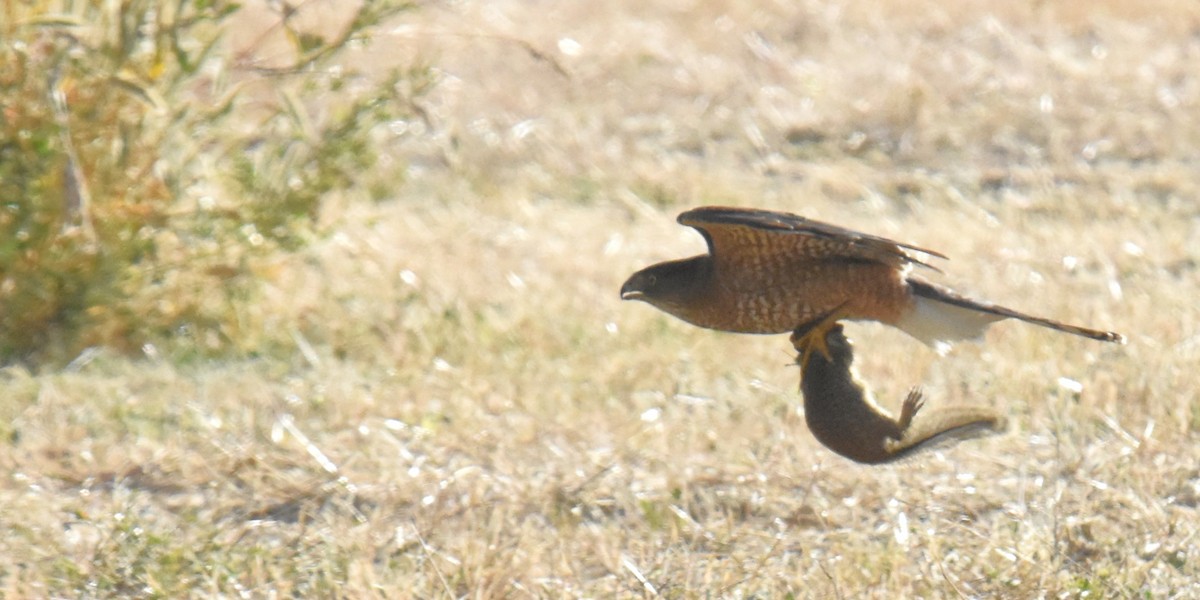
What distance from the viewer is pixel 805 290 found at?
3.65 meters

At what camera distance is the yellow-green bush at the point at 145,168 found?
4852 mm

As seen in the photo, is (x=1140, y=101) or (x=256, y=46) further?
(x=1140, y=101)

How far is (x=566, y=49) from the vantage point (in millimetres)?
9680

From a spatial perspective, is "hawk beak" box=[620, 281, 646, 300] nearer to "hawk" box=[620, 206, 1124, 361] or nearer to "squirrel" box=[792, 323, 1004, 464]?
"hawk" box=[620, 206, 1124, 361]

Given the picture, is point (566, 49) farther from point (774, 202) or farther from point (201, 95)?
point (201, 95)

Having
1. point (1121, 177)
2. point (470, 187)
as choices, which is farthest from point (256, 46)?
point (1121, 177)

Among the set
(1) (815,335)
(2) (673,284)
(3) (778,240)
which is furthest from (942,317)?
(2) (673,284)

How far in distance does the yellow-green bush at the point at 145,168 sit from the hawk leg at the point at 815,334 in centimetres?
180

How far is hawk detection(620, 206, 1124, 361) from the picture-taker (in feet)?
11.9

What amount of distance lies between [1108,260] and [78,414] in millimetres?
3825

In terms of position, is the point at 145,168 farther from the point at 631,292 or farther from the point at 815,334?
the point at 815,334

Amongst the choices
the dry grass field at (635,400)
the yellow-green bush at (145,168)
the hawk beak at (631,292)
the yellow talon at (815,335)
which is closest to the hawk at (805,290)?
the yellow talon at (815,335)

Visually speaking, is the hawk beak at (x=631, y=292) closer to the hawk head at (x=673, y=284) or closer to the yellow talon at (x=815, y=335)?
the hawk head at (x=673, y=284)

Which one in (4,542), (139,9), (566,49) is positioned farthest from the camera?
(566,49)
